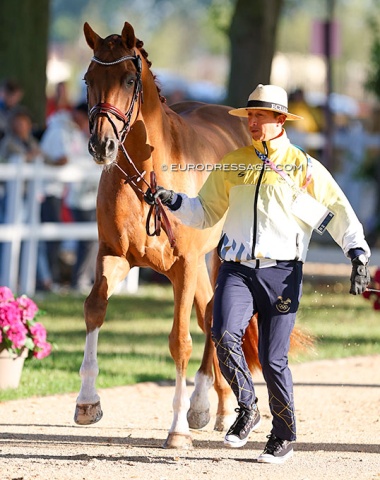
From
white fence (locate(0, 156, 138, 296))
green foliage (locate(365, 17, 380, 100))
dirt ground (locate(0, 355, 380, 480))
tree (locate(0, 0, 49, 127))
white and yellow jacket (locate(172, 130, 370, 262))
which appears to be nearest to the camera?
dirt ground (locate(0, 355, 380, 480))

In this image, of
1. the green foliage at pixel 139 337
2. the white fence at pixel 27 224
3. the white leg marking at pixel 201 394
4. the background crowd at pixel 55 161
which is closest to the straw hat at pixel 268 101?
the green foliage at pixel 139 337

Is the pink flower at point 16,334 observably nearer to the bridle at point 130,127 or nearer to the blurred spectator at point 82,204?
the bridle at point 130,127

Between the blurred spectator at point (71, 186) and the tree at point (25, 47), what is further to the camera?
the tree at point (25, 47)

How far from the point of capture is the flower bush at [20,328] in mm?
8219

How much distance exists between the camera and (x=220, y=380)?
303 inches

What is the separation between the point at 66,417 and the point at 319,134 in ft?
53.0

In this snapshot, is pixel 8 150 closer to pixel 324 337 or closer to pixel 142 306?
pixel 142 306

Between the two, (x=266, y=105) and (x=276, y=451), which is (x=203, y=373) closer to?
(x=276, y=451)

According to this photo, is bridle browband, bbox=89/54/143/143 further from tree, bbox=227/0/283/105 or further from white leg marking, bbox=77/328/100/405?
tree, bbox=227/0/283/105

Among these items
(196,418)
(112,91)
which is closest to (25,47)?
(196,418)

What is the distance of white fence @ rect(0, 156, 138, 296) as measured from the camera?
43.4ft

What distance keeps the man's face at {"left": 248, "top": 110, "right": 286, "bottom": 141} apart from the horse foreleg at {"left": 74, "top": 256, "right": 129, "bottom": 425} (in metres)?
1.22

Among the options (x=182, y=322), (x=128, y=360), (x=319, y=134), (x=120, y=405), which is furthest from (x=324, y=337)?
(x=319, y=134)

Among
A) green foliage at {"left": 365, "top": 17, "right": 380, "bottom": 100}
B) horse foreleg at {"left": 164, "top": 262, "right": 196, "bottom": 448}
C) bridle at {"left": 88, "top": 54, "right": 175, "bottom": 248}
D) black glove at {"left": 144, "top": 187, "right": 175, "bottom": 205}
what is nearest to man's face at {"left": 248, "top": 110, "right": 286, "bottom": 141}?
black glove at {"left": 144, "top": 187, "right": 175, "bottom": 205}
